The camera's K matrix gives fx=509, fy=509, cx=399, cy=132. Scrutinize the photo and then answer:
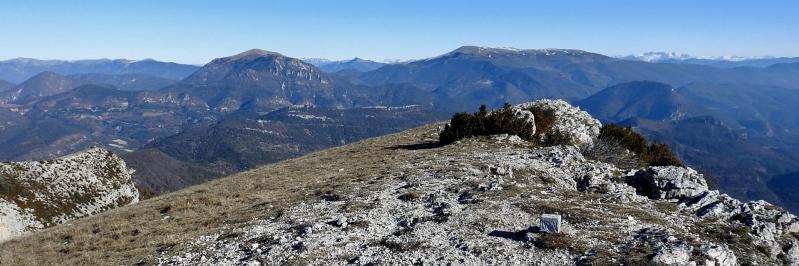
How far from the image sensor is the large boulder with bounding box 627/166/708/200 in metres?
21.3

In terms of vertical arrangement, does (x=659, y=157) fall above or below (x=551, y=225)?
below

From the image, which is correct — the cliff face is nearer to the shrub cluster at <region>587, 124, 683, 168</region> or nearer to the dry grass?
the dry grass

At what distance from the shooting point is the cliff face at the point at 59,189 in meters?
37.2

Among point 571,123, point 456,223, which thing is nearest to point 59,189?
point 456,223

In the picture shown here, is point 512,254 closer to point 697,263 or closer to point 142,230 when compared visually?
point 697,263

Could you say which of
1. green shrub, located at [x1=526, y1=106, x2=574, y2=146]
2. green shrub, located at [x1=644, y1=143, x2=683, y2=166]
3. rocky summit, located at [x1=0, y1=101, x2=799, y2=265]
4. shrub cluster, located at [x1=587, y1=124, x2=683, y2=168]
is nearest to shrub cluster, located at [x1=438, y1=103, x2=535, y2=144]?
green shrub, located at [x1=526, y1=106, x2=574, y2=146]

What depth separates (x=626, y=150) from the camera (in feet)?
113

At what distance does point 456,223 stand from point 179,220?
11915 millimetres

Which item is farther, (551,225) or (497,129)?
(497,129)

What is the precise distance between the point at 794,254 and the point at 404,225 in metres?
11.6

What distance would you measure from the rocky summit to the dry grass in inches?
3.8

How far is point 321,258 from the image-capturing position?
14398 mm

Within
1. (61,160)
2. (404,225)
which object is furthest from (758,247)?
(61,160)

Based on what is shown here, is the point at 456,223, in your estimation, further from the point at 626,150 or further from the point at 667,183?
the point at 626,150
